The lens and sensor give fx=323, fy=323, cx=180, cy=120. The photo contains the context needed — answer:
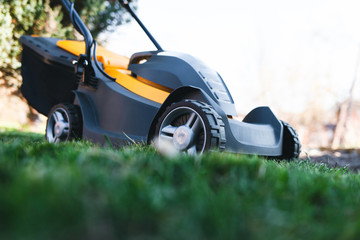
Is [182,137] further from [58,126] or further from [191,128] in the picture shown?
[58,126]

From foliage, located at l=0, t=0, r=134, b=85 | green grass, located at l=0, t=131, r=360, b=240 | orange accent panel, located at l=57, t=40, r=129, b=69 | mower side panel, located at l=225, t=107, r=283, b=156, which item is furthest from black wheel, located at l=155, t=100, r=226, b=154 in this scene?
foliage, located at l=0, t=0, r=134, b=85

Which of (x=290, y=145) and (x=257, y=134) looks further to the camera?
(x=290, y=145)

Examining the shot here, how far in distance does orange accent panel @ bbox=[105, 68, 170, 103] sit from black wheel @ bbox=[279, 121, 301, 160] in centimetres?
105

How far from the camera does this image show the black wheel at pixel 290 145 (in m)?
2.61

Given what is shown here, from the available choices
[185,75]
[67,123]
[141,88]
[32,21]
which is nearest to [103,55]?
[67,123]

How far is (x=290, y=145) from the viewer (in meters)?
2.64

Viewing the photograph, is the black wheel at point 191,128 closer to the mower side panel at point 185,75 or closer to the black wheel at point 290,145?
the mower side panel at point 185,75

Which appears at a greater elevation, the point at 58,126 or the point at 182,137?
the point at 182,137

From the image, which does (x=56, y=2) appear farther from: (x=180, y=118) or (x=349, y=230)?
(x=349, y=230)

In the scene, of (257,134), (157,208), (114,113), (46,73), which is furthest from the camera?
(46,73)

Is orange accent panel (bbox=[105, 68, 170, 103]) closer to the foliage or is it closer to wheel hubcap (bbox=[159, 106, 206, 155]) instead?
wheel hubcap (bbox=[159, 106, 206, 155])

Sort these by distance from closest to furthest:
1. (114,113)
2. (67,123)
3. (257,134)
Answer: (257,134)
(114,113)
(67,123)

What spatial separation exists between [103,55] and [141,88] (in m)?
0.92

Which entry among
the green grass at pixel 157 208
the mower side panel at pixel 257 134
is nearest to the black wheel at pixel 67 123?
the mower side panel at pixel 257 134
